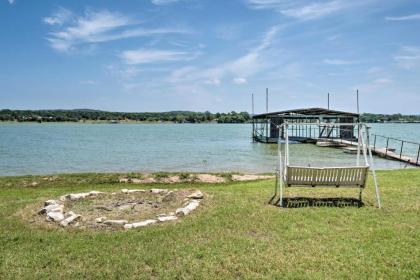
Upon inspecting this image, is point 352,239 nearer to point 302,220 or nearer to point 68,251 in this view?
point 302,220

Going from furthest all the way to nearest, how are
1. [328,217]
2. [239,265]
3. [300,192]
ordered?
[300,192] < [328,217] < [239,265]

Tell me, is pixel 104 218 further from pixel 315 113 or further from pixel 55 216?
pixel 315 113

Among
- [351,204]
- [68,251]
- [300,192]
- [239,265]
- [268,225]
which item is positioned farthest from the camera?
[300,192]

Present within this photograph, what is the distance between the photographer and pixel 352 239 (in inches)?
222

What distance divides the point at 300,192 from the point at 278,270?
5146mm

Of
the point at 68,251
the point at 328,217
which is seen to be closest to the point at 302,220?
the point at 328,217

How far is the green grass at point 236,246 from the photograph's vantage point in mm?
4594

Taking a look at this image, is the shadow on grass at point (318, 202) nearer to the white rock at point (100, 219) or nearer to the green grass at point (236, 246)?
the green grass at point (236, 246)

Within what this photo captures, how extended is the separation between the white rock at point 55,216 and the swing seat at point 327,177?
4.66 metres

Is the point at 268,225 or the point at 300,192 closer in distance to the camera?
the point at 268,225

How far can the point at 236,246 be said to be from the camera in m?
5.44

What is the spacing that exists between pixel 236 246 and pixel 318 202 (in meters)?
3.43

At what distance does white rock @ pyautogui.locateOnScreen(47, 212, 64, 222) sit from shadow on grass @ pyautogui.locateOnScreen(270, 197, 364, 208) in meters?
4.49

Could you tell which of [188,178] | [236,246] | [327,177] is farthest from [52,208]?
[188,178]
